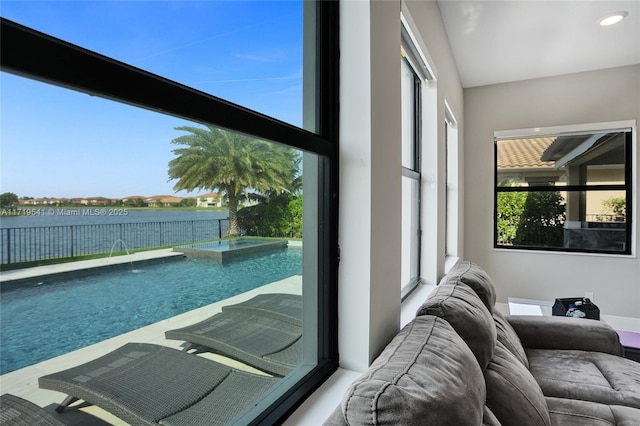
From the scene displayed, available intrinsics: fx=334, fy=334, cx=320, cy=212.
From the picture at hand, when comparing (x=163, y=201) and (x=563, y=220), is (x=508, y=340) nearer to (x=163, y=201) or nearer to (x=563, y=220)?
(x=163, y=201)

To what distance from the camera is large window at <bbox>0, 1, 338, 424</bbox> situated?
0.44 meters

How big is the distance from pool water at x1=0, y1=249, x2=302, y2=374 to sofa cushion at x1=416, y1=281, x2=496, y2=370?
0.99 meters

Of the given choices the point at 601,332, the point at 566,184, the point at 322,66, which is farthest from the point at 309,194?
the point at 566,184

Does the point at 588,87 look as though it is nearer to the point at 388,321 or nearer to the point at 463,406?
the point at 388,321

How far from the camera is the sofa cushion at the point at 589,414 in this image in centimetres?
137

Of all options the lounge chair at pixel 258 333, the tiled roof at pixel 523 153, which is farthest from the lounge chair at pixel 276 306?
the tiled roof at pixel 523 153

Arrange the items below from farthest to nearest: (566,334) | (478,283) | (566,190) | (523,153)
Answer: (523,153)
(566,190)
(566,334)
(478,283)

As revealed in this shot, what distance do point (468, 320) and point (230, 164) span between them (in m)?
1.20

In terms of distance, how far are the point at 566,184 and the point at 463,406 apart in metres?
4.13

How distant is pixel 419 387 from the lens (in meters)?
0.79

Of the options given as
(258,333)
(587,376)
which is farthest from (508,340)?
(258,333)

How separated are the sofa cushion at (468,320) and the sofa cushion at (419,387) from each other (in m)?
0.27

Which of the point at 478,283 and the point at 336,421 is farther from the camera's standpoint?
the point at 478,283

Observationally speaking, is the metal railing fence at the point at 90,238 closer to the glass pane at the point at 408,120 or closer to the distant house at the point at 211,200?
the distant house at the point at 211,200
